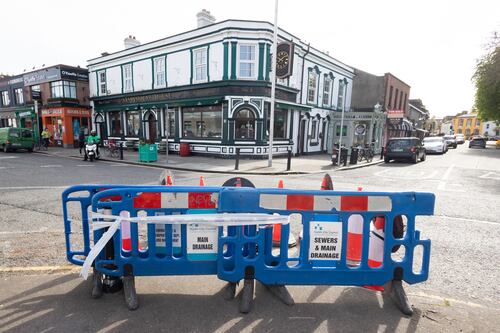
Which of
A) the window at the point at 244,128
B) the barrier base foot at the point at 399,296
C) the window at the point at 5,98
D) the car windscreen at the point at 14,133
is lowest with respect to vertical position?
the barrier base foot at the point at 399,296

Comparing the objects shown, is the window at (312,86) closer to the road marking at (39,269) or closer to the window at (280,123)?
the window at (280,123)

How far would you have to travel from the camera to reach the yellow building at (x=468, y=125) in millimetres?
95125

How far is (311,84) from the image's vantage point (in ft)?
68.6

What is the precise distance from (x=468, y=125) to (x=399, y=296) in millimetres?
125671

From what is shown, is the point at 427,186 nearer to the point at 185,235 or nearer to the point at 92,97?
the point at 185,235

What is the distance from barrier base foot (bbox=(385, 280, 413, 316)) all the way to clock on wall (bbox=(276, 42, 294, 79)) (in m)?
13.9

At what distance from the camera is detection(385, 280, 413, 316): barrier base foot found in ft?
8.38

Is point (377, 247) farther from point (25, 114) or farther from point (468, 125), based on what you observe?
point (468, 125)

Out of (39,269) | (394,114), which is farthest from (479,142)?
(39,269)

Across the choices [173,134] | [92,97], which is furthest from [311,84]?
[92,97]

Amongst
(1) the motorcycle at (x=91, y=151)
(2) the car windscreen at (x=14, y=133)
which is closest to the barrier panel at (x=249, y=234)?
(1) the motorcycle at (x=91, y=151)

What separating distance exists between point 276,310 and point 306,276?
442 mm

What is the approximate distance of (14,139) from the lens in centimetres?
1931

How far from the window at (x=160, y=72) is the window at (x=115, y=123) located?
19.1 feet
